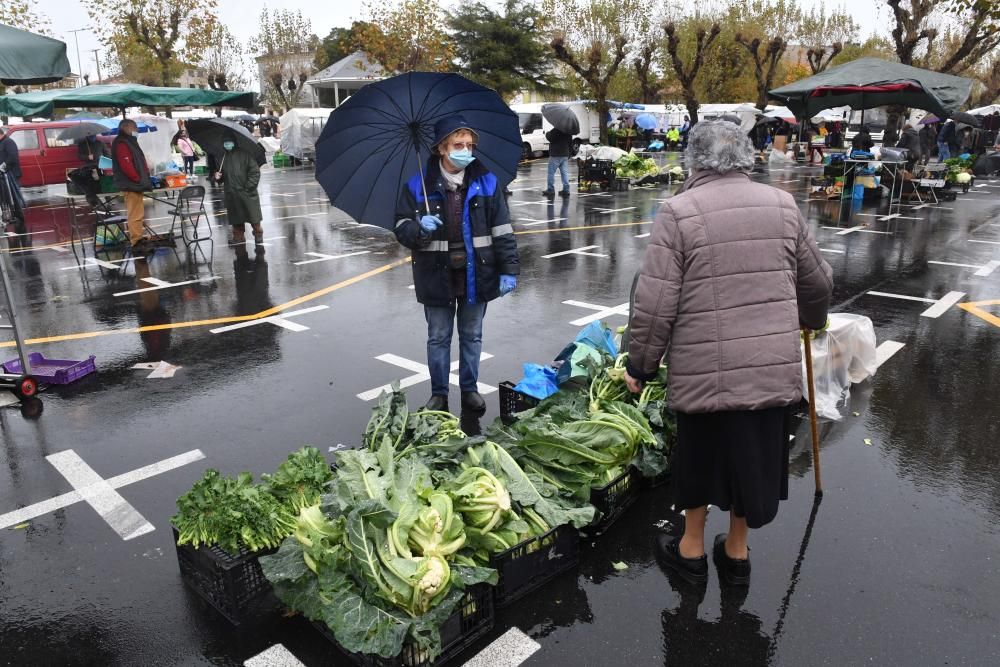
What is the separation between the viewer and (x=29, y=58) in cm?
582

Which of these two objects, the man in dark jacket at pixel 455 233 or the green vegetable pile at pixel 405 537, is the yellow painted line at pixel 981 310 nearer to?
the man in dark jacket at pixel 455 233

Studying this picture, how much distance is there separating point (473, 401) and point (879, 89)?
1136 centimetres

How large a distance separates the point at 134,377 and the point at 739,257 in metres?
5.47

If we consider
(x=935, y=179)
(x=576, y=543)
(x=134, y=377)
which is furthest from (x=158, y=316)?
(x=935, y=179)

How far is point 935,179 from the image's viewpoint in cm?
1809

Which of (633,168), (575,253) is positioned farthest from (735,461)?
(633,168)

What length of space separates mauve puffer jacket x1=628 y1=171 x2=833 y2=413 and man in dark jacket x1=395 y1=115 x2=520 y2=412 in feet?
6.93

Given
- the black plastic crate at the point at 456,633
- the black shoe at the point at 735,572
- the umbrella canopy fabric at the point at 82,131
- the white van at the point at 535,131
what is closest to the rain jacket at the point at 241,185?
the black plastic crate at the point at 456,633

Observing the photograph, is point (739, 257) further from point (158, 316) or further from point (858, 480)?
point (158, 316)

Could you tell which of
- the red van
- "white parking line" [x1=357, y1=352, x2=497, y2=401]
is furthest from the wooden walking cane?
the red van

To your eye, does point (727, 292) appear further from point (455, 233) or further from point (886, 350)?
point (886, 350)

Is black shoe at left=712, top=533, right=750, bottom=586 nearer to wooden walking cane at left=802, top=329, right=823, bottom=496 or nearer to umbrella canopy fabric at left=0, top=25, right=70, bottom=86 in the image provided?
wooden walking cane at left=802, top=329, right=823, bottom=496

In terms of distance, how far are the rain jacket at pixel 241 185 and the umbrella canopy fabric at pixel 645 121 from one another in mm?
28108

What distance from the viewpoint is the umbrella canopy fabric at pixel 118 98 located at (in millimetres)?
14016
